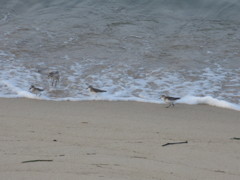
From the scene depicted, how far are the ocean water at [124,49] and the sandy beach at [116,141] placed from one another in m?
0.68

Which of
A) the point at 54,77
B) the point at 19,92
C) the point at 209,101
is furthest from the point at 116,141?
the point at 54,77

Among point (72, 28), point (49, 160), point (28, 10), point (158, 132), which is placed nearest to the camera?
point (49, 160)

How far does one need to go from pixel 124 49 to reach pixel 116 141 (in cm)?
578

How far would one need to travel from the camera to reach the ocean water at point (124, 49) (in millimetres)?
7273

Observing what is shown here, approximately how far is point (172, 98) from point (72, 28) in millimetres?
6309

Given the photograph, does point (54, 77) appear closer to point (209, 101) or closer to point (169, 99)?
point (169, 99)

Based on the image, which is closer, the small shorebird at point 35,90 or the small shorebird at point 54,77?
the small shorebird at point 35,90

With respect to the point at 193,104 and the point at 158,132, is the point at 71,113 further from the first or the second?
the point at 193,104

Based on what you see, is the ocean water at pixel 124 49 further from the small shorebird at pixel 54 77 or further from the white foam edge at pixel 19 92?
the small shorebird at pixel 54 77

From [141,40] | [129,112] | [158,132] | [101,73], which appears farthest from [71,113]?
[141,40]

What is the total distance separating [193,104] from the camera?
21.7 feet

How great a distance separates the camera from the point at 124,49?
10.1m

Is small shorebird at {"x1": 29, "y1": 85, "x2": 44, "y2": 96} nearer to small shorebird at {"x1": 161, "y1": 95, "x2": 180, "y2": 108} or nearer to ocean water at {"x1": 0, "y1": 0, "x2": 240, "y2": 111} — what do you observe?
ocean water at {"x1": 0, "y1": 0, "x2": 240, "y2": 111}

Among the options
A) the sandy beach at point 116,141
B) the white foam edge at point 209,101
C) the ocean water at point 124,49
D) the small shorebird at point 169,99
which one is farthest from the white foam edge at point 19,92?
the white foam edge at point 209,101
